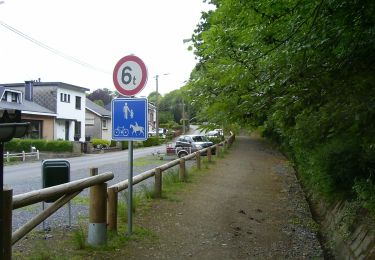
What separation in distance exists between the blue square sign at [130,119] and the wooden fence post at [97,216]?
2.98 feet

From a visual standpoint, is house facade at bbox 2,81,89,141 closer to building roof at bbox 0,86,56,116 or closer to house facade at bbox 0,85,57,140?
house facade at bbox 0,85,57,140

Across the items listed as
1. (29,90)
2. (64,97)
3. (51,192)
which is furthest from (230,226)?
(64,97)

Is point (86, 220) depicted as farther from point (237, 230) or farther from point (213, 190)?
point (213, 190)

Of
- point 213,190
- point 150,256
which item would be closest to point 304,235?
point 150,256

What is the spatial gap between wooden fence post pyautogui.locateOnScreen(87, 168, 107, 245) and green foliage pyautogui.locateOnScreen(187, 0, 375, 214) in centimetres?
194

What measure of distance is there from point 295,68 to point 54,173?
3882 mm

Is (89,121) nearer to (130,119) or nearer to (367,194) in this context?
(130,119)

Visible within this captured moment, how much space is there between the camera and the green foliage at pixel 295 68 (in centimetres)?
519

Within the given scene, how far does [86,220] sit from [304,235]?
12.2 ft

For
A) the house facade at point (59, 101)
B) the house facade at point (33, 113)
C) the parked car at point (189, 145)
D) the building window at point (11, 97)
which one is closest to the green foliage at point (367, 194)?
the parked car at point (189, 145)

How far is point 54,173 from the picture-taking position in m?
6.82

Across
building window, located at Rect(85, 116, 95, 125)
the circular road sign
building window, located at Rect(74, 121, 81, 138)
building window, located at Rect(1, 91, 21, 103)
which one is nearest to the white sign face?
the circular road sign

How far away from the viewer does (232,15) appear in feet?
20.6

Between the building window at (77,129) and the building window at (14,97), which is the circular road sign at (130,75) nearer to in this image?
the building window at (14,97)
